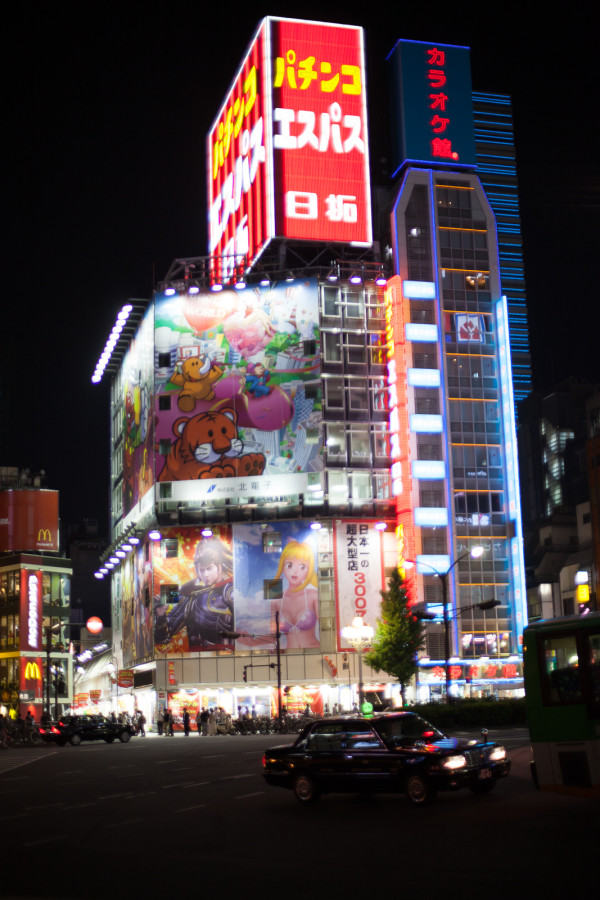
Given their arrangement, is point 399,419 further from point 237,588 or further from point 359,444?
point 237,588

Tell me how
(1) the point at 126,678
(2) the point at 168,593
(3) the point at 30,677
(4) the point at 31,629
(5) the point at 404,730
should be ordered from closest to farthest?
(5) the point at 404,730, (1) the point at 126,678, (2) the point at 168,593, (3) the point at 30,677, (4) the point at 31,629

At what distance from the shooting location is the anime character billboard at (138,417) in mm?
94812

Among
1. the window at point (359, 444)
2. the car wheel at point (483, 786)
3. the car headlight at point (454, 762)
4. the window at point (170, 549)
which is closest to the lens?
the car headlight at point (454, 762)

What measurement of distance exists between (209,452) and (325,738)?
67.8 m

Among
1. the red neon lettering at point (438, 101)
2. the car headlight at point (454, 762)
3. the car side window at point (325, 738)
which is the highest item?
the red neon lettering at point (438, 101)

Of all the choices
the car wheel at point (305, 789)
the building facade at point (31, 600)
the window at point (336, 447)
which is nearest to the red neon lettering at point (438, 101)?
the window at point (336, 447)

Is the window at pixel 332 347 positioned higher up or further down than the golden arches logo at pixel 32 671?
higher up

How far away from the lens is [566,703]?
1817 cm

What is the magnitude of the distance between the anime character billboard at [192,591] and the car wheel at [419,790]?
66.8 meters

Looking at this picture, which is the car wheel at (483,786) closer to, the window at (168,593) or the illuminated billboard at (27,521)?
the window at (168,593)

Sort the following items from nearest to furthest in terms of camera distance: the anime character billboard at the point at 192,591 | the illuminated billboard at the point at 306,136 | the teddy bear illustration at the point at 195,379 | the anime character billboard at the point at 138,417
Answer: the anime character billboard at the point at 192,591 < the teddy bear illustration at the point at 195,379 < the illuminated billboard at the point at 306,136 < the anime character billboard at the point at 138,417

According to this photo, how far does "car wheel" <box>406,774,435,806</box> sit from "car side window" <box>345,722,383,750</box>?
1.01 metres

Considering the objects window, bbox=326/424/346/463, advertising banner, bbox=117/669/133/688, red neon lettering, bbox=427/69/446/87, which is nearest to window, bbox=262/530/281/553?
window, bbox=326/424/346/463

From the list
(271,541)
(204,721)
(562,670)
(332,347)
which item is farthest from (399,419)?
(562,670)
